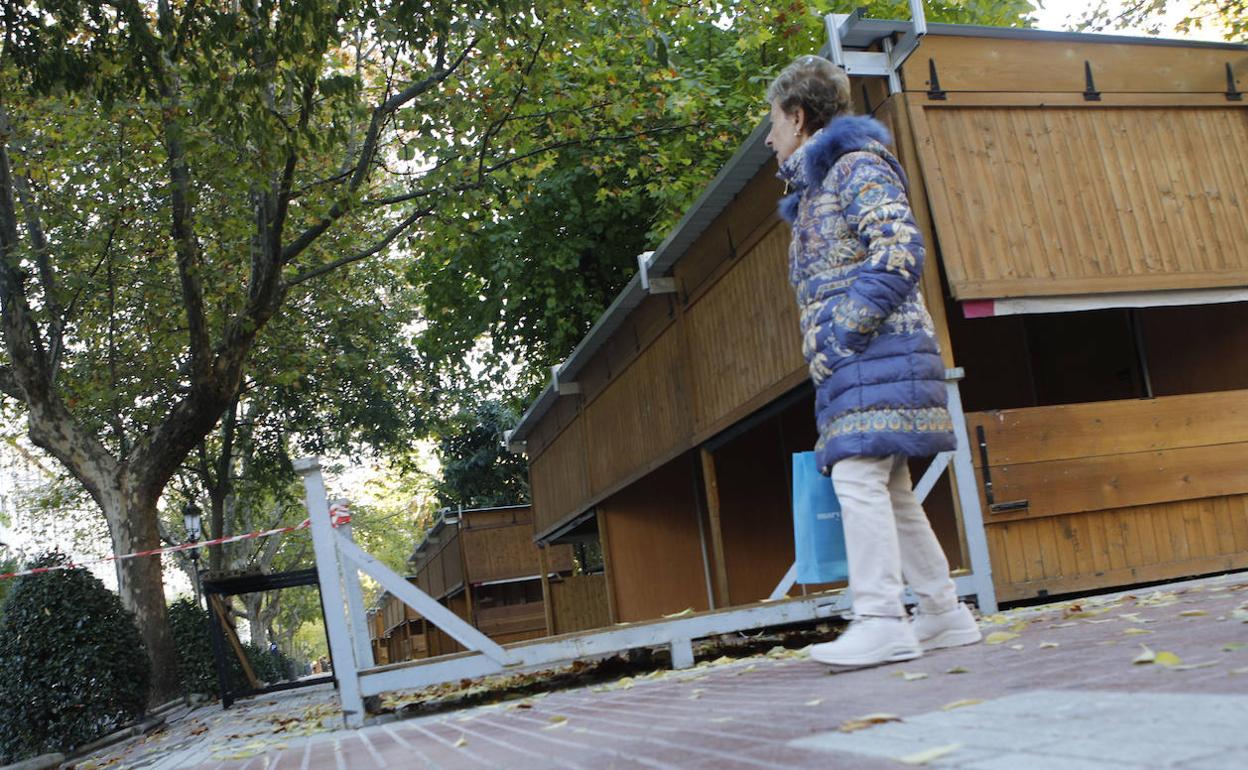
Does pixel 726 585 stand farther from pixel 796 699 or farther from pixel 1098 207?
pixel 796 699

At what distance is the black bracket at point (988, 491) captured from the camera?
6875 mm

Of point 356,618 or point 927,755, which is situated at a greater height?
point 356,618

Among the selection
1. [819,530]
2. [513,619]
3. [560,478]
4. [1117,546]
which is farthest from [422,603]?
[513,619]

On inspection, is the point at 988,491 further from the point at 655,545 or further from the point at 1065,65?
the point at 655,545

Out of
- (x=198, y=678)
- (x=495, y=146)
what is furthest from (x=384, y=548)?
(x=495, y=146)

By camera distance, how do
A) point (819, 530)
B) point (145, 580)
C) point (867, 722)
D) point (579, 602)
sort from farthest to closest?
point (579, 602) < point (145, 580) < point (819, 530) < point (867, 722)

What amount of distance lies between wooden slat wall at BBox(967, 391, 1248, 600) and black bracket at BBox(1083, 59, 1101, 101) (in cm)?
211

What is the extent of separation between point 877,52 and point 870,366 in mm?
3816

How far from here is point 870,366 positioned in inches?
168

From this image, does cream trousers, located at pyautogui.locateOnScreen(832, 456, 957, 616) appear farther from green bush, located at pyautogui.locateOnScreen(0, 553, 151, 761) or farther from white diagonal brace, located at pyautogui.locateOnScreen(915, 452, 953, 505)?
green bush, located at pyautogui.locateOnScreen(0, 553, 151, 761)

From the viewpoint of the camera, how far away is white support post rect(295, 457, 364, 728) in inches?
245

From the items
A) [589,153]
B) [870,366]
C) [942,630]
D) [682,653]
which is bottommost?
[682,653]

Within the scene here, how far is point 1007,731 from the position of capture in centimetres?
239

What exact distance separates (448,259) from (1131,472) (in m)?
14.5
